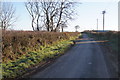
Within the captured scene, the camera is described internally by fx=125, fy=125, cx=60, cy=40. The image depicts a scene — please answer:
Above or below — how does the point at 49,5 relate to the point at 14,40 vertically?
above

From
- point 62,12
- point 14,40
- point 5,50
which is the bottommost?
point 5,50

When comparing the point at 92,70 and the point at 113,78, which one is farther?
the point at 92,70

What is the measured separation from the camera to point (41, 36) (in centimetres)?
1388

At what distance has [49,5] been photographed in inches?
1235

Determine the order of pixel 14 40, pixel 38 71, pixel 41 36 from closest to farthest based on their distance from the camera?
pixel 38 71, pixel 14 40, pixel 41 36

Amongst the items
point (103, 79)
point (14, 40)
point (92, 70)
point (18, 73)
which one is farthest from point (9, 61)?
point (103, 79)

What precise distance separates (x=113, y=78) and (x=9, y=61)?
A: 20.2ft

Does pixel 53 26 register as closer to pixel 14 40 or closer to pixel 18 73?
pixel 14 40

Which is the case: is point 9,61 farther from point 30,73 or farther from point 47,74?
point 47,74

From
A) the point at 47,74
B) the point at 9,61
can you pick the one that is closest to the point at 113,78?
the point at 47,74

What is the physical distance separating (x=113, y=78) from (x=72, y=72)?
189 centimetres

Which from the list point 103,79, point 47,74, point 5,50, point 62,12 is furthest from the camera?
point 62,12

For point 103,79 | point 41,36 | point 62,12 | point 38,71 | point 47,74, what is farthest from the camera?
point 62,12

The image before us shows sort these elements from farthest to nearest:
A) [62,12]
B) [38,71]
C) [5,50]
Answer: [62,12] → [5,50] → [38,71]
